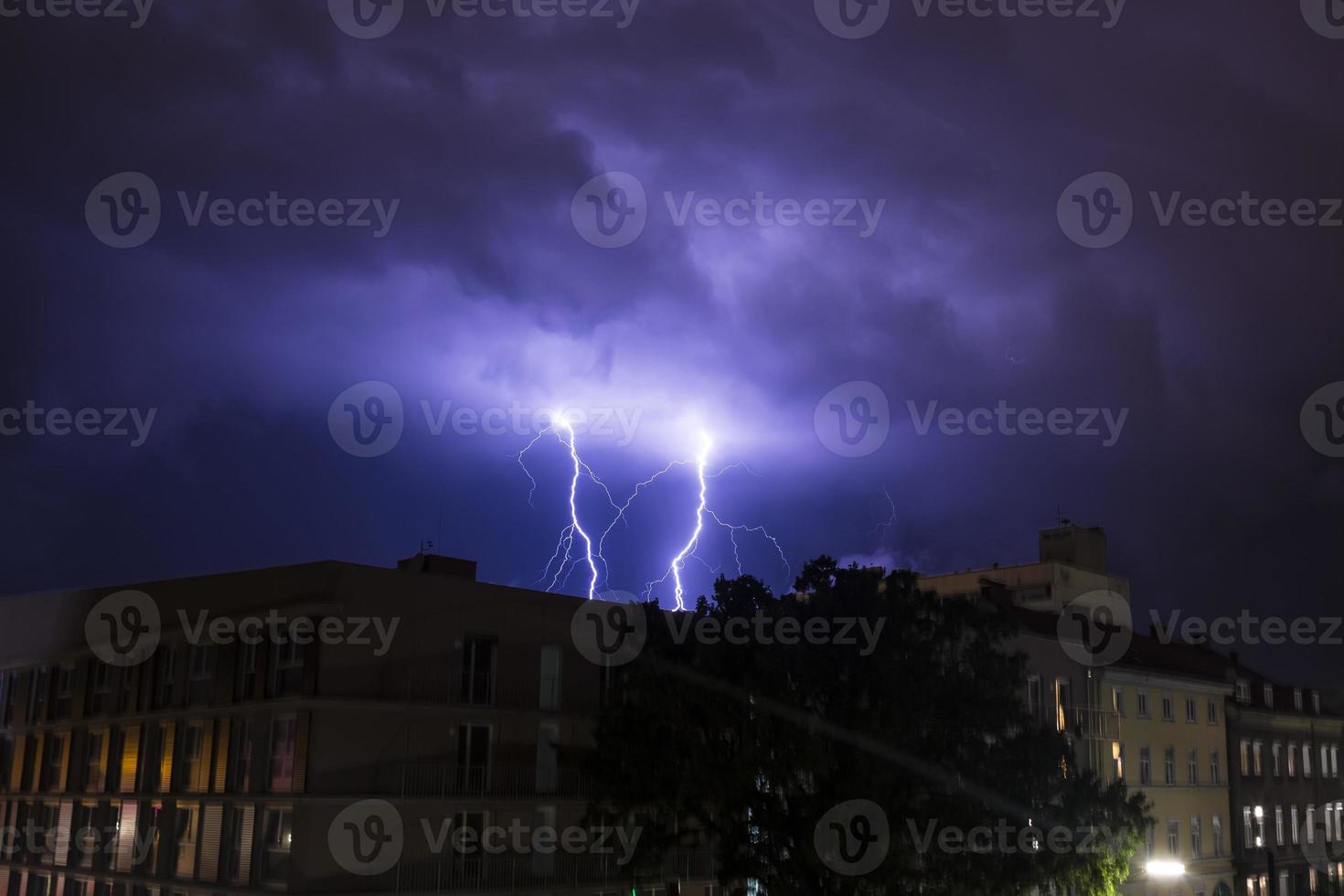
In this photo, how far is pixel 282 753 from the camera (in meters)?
33.7

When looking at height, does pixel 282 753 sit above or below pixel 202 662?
below

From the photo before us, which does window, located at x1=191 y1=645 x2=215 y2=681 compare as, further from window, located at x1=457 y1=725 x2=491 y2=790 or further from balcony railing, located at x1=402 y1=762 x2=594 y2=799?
window, located at x1=457 y1=725 x2=491 y2=790

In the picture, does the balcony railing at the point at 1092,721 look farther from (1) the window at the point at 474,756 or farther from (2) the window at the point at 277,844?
(2) the window at the point at 277,844

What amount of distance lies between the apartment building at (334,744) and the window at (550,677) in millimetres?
64

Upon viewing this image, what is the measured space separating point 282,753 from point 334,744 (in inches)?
79.6

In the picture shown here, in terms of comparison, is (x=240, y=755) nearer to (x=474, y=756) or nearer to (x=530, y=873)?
(x=474, y=756)

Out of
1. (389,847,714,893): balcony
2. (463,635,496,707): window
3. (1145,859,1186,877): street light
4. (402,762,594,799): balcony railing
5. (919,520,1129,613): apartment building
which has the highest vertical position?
(919,520,1129,613): apartment building

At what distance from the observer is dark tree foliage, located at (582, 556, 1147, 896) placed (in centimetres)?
2928

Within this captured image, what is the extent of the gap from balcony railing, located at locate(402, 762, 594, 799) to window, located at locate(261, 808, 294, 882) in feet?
10.3

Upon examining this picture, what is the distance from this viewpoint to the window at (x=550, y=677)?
38.0m

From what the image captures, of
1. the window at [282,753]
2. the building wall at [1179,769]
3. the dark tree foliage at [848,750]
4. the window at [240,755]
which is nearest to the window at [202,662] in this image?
the window at [240,755]

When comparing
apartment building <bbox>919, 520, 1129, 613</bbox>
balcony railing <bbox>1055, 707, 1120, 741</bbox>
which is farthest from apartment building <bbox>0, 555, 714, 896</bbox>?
apartment building <bbox>919, 520, 1129, 613</bbox>

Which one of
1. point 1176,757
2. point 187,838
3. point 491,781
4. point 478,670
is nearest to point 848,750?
point 491,781

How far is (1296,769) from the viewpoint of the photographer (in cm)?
6353
